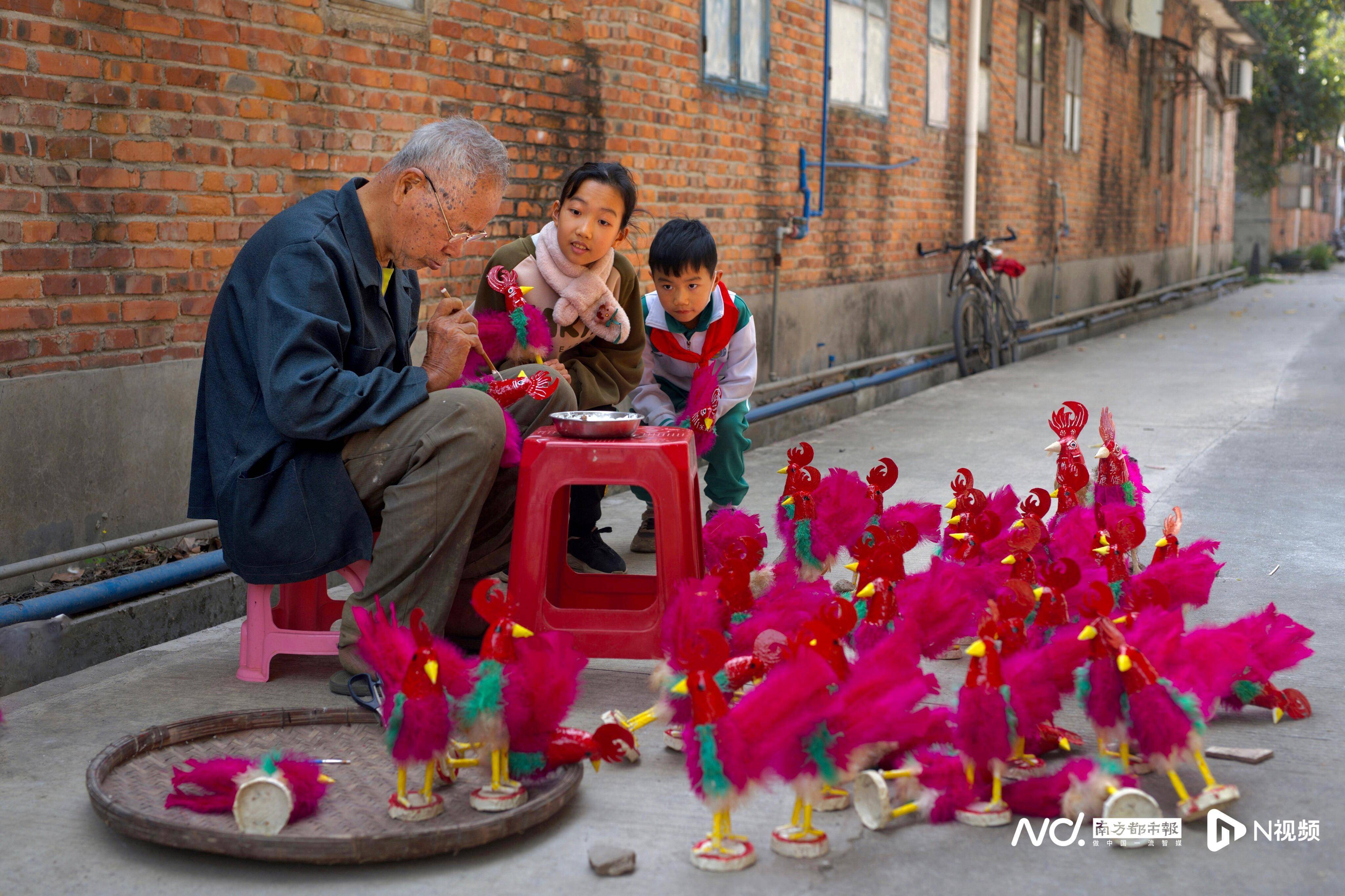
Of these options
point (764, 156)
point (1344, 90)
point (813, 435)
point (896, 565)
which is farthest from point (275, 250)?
point (1344, 90)

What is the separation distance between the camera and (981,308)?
10.9m

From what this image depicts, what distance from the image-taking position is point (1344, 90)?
29203mm

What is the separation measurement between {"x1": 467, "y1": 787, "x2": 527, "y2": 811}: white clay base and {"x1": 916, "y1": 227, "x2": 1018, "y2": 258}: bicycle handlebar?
8973mm

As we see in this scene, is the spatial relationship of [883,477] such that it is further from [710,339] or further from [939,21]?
[939,21]

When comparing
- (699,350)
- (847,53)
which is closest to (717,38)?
(847,53)

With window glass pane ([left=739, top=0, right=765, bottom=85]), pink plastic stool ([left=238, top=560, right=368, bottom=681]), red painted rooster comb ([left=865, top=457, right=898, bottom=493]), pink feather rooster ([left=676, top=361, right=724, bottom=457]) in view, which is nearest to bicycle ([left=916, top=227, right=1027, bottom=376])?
window glass pane ([left=739, top=0, right=765, bottom=85])

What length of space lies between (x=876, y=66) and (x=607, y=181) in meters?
6.64

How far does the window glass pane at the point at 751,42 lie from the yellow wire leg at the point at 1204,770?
6193mm

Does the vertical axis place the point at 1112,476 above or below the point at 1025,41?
below

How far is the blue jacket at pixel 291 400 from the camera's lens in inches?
117

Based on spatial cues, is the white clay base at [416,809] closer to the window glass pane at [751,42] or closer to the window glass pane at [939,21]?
the window glass pane at [751,42]

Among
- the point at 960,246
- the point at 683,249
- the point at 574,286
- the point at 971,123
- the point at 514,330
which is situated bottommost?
the point at 514,330

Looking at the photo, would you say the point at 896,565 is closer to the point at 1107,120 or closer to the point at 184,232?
the point at 184,232

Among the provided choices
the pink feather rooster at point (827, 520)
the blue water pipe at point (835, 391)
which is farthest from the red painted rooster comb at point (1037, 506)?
the blue water pipe at point (835, 391)
